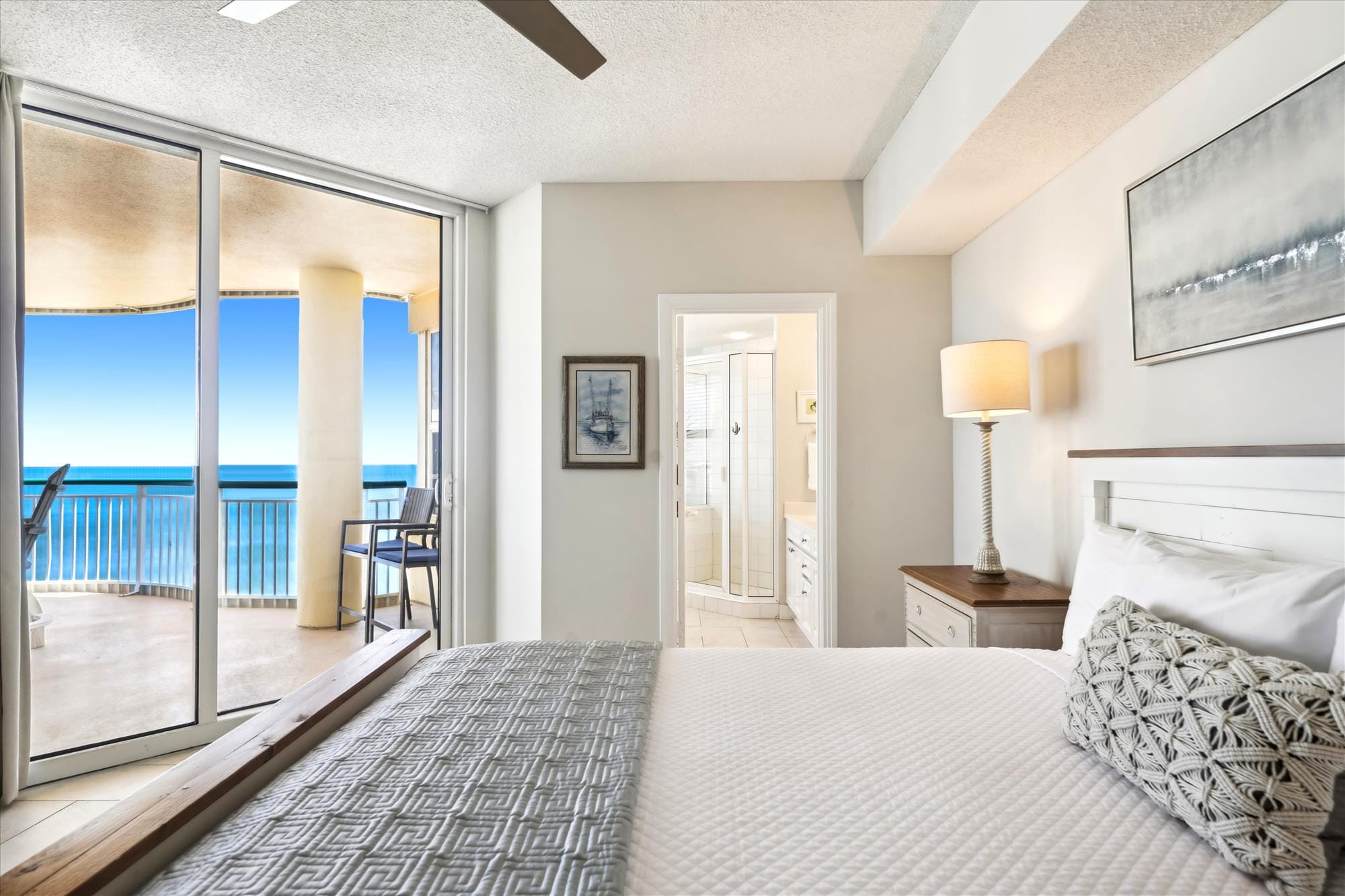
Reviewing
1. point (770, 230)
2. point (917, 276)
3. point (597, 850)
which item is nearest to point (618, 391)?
point (770, 230)

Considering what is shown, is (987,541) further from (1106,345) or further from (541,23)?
(541,23)

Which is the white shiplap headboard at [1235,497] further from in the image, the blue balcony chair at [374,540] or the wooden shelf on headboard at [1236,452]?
the blue balcony chair at [374,540]

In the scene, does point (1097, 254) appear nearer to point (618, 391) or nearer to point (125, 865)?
point (618, 391)

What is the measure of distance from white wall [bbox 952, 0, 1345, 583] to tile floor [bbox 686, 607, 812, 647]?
1.50 meters

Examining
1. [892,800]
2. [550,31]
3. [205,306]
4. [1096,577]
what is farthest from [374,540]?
[1096,577]

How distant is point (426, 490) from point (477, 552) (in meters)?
0.45

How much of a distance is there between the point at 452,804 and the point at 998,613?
185 cm

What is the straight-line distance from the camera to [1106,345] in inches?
84.8

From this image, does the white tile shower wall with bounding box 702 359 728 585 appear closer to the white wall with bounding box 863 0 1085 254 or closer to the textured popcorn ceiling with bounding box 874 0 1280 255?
the white wall with bounding box 863 0 1085 254

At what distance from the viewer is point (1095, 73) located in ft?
5.82

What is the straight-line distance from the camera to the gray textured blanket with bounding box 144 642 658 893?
81 centimetres

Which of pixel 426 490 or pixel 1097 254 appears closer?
pixel 1097 254

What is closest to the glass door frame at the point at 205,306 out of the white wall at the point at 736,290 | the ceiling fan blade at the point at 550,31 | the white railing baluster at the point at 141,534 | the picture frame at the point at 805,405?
the white railing baluster at the point at 141,534

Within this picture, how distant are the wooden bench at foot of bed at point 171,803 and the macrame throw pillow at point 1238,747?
144cm
